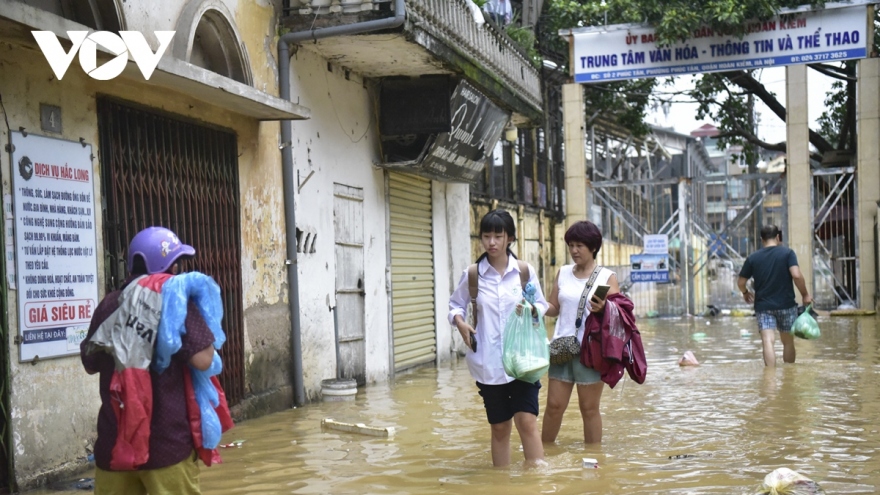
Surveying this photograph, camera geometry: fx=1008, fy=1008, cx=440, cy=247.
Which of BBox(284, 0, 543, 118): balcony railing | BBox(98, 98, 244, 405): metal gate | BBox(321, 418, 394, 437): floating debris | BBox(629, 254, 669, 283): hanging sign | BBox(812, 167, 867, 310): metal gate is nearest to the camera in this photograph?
BBox(98, 98, 244, 405): metal gate

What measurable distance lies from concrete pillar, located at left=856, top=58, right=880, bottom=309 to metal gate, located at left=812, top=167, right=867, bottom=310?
23 cm

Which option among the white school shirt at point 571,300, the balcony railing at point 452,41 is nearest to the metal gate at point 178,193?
the balcony railing at point 452,41

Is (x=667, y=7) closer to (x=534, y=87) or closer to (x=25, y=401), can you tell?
(x=534, y=87)

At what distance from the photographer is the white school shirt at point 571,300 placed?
6.72 m

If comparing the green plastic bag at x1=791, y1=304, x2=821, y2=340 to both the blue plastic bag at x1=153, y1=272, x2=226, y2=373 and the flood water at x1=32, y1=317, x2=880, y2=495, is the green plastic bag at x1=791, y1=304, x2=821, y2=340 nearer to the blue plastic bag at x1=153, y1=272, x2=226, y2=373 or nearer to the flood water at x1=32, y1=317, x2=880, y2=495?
the flood water at x1=32, y1=317, x2=880, y2=495

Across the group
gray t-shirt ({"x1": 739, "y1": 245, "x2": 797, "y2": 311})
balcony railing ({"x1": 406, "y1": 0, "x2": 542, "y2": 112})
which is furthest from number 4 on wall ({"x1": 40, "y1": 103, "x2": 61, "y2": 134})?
gray t-shirt ({"x1": 739, "y1": 245, "x2": 797, "y2": 311})

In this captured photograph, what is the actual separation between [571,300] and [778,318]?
5267 mm

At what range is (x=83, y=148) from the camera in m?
6.88

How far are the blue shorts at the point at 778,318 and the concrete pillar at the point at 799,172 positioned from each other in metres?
9.40

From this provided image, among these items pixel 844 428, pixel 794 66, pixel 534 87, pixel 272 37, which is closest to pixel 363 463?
pixel 844 428

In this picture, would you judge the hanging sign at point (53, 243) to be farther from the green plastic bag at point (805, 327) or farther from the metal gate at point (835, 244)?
the metal gate at point (835, 244)

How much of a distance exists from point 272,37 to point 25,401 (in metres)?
4.86

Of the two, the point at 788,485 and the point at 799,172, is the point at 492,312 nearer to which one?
the point at 788,485

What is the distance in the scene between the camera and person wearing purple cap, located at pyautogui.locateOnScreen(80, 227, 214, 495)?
3.97 metres
